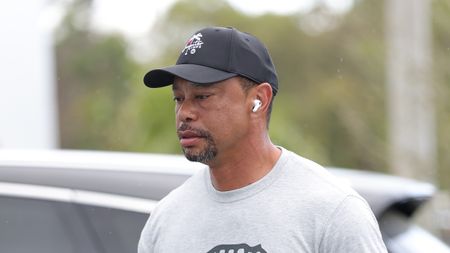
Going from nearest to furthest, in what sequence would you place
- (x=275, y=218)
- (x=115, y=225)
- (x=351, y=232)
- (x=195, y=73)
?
(x=351, y=232)
(x=275, y=218)
(x=195, y=73)
(x=115, y=225)

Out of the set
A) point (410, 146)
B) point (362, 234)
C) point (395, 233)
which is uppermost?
point (362, 234)

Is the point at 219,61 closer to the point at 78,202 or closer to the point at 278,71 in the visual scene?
the point at 78,202

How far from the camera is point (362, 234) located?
278cm

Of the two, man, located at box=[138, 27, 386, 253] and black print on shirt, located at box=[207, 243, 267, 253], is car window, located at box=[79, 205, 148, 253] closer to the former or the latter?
man, located at box=[138, 27, 386, 253]

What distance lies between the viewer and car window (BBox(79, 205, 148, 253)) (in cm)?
371

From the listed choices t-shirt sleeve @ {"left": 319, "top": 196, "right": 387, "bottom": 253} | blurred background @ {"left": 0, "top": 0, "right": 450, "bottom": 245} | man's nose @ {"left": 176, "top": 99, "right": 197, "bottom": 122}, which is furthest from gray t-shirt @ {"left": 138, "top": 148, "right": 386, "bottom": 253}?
blurred background @ {"left": 0, "top": 0, "right": 450, "bottom": 245}

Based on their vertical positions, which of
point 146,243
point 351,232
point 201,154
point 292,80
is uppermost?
point 201,154

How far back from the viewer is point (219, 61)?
3.03 metres

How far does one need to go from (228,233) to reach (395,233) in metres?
1.34

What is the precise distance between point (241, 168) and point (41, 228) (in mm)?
1015

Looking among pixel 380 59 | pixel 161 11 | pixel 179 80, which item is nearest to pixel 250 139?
pixel 179 80

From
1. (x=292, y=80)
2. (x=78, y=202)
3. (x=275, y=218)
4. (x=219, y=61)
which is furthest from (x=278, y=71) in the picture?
(x=275, y=218)

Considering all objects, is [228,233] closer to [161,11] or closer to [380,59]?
[380,59]

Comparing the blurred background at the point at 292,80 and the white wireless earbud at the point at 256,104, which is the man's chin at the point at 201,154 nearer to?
the white wireless earbud at the point at 256,104
